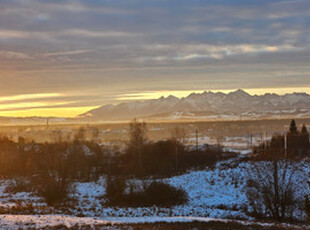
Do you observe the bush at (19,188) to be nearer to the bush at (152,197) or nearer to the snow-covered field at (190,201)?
the snow-covered field at (190,201)

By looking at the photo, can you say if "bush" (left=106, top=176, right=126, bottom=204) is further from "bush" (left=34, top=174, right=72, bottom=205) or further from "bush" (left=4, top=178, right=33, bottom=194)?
"bush" (left=4, top=178, right=33, bottom=194)

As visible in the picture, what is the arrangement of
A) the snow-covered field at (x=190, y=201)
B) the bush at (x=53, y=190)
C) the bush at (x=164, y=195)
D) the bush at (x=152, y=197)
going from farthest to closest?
the bush at (x=164, y=195) → the bush at (x=152, y=197) → the bush at (x=53, y=190) → the snow-covered field at (x=190, y=201)

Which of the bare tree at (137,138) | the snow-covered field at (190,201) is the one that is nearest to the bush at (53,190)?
the snow-covered field at (190,201)

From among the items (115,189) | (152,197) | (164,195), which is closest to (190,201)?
(164,195)

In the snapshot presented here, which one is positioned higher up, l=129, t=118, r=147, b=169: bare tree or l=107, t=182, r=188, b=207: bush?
l=129, t=118, r=147, b=169: bare tree

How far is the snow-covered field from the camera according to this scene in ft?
106

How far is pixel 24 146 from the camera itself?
114688 mm

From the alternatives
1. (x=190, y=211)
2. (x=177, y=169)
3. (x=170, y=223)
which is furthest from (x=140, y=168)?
(x=170, y=223)

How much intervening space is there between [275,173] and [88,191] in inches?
1138

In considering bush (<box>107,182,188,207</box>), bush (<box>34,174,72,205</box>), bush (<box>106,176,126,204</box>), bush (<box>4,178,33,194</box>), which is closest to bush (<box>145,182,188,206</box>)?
bush (<box>107,182,188,207</box>)

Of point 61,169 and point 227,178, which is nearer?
point 61,169

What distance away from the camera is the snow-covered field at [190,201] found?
3227 centimetres

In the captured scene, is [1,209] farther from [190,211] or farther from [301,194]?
[301,194]

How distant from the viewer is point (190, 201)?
149 ft
